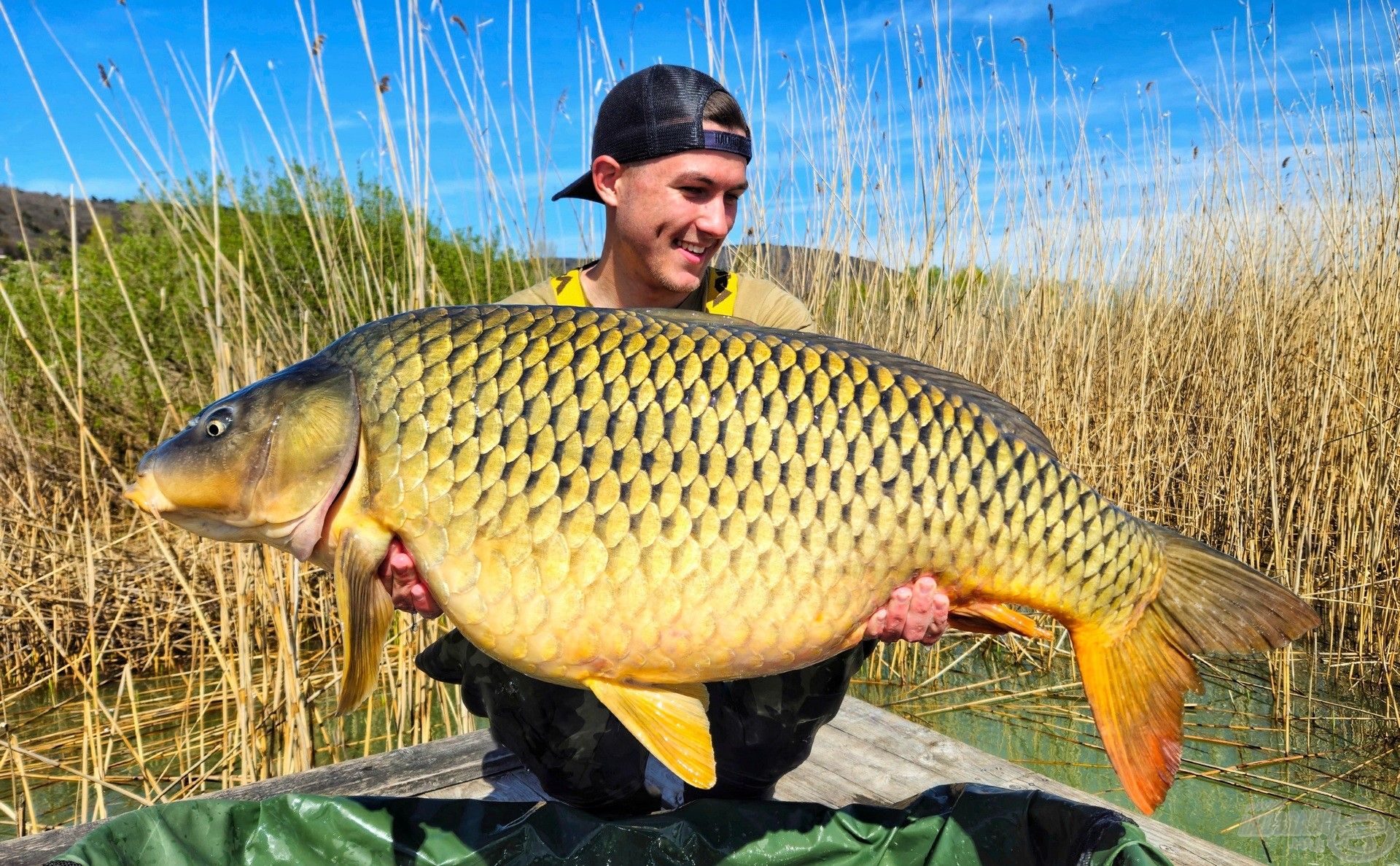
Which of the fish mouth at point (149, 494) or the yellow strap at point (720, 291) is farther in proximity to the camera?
the yellow strap at point (720, 291)

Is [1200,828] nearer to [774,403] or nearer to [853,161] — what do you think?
[774,403]

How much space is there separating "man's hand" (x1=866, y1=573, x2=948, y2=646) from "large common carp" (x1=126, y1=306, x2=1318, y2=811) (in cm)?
2

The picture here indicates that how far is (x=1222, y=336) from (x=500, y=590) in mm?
3429

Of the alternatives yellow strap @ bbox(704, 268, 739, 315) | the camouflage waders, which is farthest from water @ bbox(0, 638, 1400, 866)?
yellow strap @ bbox(704, 268, 739, 315)

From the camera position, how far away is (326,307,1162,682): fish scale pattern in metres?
1.16

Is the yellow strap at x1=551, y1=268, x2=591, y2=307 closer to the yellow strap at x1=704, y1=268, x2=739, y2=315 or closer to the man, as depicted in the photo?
the man

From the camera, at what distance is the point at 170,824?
1.42 m

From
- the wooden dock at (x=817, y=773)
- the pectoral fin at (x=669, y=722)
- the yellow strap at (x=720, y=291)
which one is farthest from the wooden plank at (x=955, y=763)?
the yellow strap at (x=720, y=291)

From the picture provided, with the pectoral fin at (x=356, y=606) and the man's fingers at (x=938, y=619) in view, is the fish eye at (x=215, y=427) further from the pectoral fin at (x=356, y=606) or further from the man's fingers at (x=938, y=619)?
the man's fingers at (x=938, y=619)

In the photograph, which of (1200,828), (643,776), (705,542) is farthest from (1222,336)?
(705,542)

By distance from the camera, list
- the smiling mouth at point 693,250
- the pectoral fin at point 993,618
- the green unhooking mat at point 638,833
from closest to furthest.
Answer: the pectoral fin at point 993,618 < the green unhooking mat at point 638,833 < the smiling mouth at point 693,250

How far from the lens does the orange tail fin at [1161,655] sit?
125cm

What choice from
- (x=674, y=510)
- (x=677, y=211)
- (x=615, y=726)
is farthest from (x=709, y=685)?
(x=677, y=211)

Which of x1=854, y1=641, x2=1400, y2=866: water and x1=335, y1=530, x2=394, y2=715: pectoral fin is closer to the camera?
x1=335, y1=530, x2=394, y2=715: pectoral fin
